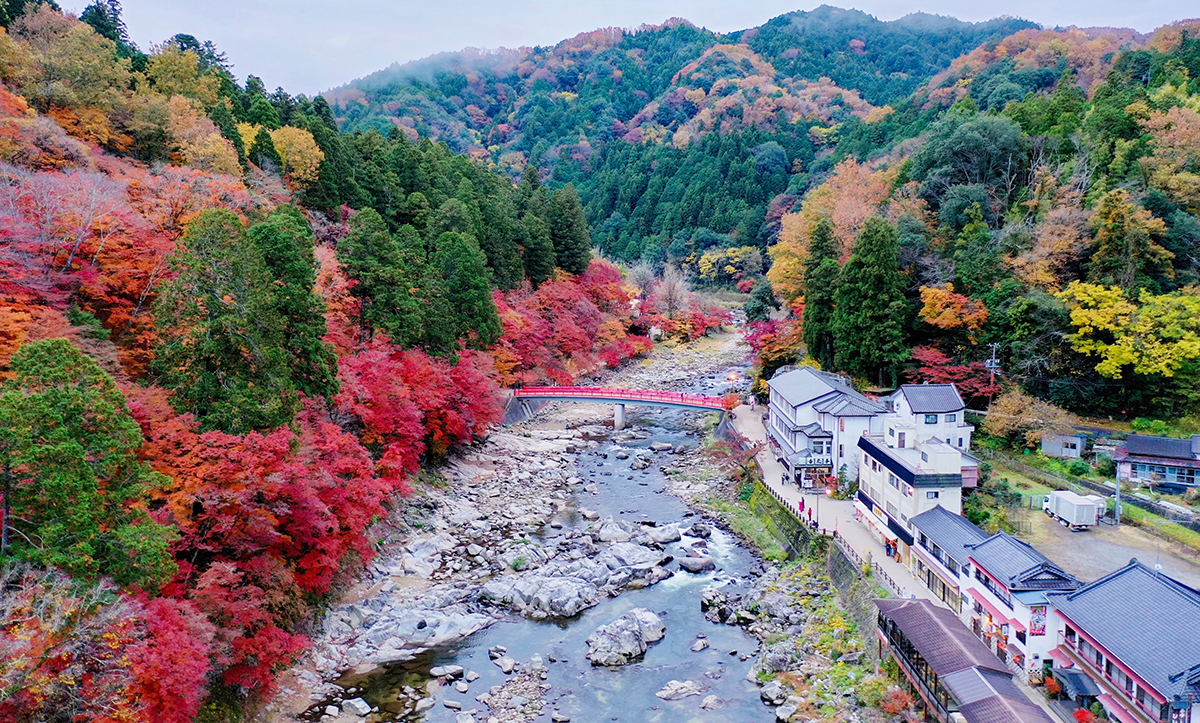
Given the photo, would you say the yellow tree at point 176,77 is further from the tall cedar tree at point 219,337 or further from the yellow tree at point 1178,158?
the yellow tree at point 1178,158

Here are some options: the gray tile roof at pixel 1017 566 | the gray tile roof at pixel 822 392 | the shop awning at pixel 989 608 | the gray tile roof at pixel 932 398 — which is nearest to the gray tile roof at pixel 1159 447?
the gray tile roof at pixel 932 398

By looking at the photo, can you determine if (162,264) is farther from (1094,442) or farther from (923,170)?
(923,170)

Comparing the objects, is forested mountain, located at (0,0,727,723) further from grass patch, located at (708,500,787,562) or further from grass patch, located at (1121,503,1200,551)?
grass patch, located at (1121,503,1200,551)

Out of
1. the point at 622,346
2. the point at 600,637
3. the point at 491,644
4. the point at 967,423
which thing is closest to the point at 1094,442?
the point at 967,423

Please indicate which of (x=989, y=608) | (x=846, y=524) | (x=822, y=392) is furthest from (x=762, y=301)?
(x=989, y=608)

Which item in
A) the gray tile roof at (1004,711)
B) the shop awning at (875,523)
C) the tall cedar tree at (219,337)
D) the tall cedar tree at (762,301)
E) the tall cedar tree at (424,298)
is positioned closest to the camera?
the gray tile roof at (1004,711)

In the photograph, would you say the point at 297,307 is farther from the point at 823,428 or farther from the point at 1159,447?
the point at 1159,447

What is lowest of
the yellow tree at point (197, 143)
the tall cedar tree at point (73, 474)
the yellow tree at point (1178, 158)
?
the tall cedar tree at point (73, 474)
